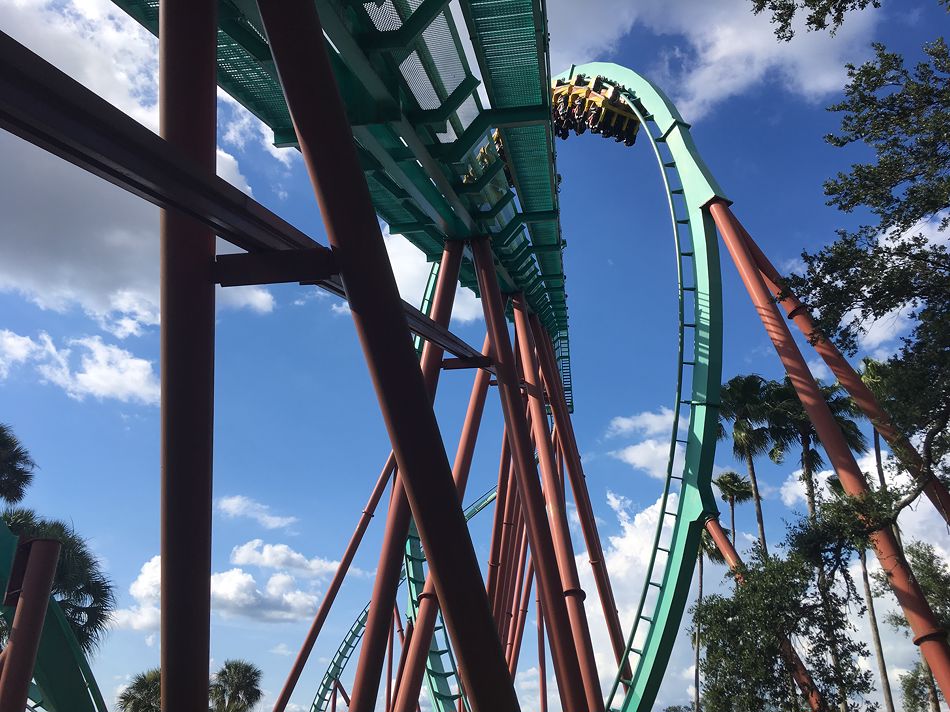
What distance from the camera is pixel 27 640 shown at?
5969 millimetres

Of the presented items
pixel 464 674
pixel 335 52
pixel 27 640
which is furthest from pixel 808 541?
pixel 27 640

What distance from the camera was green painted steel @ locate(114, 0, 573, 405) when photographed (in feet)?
19.3

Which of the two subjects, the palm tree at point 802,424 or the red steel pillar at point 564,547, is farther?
the palm tree at point 802,424

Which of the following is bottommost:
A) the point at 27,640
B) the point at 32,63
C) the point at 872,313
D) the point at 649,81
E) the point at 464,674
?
the point at 464,674

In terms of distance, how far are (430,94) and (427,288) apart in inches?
256

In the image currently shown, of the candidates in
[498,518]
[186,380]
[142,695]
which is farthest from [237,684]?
[186,380]

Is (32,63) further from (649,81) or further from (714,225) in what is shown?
(649,81)

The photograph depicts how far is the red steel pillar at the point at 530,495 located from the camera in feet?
23.4

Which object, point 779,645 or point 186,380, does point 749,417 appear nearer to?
point 779,645

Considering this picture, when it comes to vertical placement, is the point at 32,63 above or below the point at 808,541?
above

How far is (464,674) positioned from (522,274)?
30.2ft

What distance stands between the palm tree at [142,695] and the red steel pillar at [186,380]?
1276cm

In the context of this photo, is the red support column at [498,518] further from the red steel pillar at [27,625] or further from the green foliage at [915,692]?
the green foliage at [915,692]

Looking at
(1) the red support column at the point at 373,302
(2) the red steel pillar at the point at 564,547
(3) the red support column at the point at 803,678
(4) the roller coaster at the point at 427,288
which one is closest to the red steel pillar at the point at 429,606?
(4) the roller coaster at the point at 427,288
